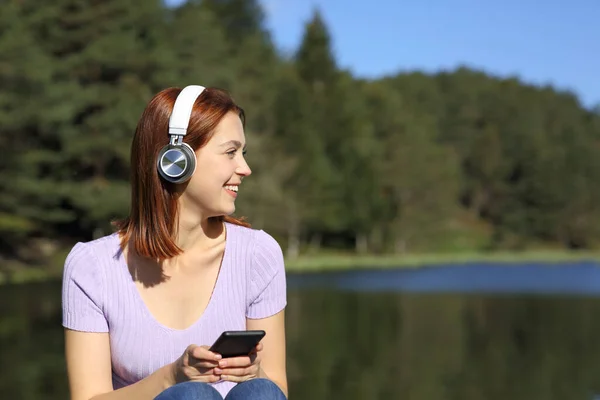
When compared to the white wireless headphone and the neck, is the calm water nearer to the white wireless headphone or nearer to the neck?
the neck

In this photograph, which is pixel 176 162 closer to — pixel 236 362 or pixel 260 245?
pixel 260 245

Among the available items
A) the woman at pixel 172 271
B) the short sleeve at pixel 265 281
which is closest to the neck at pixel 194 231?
the woman at pixel 172 271

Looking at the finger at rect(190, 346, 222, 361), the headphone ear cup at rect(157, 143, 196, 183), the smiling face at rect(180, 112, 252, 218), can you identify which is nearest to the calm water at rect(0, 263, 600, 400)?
the smiling face at rect(180, 112, 252, 218)

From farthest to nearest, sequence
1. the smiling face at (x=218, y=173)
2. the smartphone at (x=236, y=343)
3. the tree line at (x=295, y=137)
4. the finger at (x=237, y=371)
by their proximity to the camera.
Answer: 1. the tree line at (x=295, y=137)
2. the smiling face at (x=218, y=173)
3. the finger at (x=237, y=371)
4. the smartphone at (x=236, y=343)

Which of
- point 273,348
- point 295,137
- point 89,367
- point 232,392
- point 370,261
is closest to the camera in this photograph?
point 232,392

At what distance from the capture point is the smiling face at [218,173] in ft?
7.70

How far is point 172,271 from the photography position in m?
2.39

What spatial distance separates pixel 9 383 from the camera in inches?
293

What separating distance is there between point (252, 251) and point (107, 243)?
1.13 ft

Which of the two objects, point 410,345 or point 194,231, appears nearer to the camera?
point 194,231

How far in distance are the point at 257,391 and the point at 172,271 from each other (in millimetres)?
439

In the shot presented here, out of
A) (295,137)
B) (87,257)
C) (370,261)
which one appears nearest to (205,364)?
(87,257)

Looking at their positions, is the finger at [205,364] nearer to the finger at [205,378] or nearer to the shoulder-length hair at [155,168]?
the finger at [205,378]

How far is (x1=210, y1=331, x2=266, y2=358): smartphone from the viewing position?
198 cm
